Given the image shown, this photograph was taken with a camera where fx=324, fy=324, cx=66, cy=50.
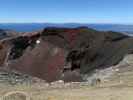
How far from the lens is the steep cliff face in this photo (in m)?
22.0

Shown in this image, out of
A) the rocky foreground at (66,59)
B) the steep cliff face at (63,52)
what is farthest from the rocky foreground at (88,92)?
the steep cliff face at (63,52)

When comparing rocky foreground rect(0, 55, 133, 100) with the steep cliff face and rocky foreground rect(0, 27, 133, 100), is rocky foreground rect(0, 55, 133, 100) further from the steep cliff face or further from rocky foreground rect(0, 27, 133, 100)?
the steep cliff face

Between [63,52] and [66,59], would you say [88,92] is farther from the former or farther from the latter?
[63,52]

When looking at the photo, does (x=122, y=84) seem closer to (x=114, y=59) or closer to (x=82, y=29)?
(x=114, y=59)

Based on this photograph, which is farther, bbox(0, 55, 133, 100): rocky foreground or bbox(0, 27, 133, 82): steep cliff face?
bbox(0, 27, 133, 82): steep cliff face

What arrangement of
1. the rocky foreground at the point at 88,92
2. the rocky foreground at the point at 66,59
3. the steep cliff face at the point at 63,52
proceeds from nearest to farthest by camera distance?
the rocky foreground at the point at 88,92
the rocky foreground at the point at 66,59
the steep cliff face at the point at 63,52

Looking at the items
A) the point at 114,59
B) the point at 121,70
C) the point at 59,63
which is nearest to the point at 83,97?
the point at 121,70

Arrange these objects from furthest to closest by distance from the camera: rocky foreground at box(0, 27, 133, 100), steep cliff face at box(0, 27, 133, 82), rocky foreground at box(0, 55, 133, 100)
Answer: steep cliff face at box(0, 27, 133, 82)
rocky foreground at box(0, 27, 133, 100)
rocky foreground at box(0, 55, 133, 100)

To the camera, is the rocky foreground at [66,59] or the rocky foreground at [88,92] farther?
the rocky foreground at [66,59]

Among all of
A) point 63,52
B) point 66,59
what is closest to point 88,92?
point 66,59

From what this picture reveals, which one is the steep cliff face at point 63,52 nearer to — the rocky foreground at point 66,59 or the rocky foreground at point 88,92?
the rocky foreground at point 66,59

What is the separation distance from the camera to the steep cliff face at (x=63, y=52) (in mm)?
22016

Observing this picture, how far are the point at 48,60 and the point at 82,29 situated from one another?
13.6ft

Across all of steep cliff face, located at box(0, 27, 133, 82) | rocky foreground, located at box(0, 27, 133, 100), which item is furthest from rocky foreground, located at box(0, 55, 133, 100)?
steep cliff face, located at box(0, 27, 133, 82)
